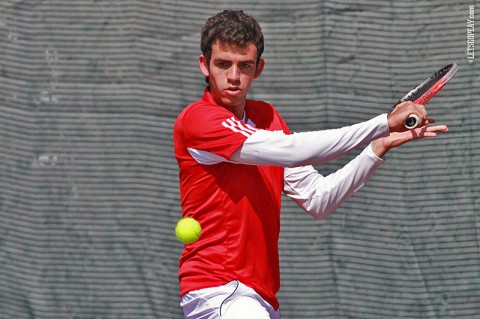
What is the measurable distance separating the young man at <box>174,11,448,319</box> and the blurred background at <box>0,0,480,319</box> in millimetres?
1732

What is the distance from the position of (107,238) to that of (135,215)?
0.22m

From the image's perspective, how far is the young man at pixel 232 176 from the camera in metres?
3.97

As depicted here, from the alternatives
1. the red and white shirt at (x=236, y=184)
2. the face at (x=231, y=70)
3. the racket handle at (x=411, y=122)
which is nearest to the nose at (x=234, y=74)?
the face at (x=231, y=70)

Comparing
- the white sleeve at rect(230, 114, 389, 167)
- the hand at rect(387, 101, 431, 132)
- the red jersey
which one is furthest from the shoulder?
the hand at rect(387, 101, 431, 132)

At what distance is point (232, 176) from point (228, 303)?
486 mm

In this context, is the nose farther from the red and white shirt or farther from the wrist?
the wrist

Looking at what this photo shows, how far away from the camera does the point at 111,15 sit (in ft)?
20.4

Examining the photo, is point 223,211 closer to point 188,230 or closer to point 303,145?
point 188,230

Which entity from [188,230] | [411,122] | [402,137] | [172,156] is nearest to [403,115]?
[411,122]

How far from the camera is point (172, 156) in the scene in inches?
241

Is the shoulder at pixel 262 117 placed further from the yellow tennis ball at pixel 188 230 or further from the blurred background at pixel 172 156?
the blurred background at pixel 172 156

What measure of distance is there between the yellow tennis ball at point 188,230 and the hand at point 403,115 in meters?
0.84

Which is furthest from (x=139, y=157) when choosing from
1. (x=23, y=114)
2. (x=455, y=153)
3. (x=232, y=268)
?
(x=232, y=268)

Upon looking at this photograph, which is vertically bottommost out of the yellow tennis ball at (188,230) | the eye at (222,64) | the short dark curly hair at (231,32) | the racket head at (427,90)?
the yellow tennis ball at (188,230)
